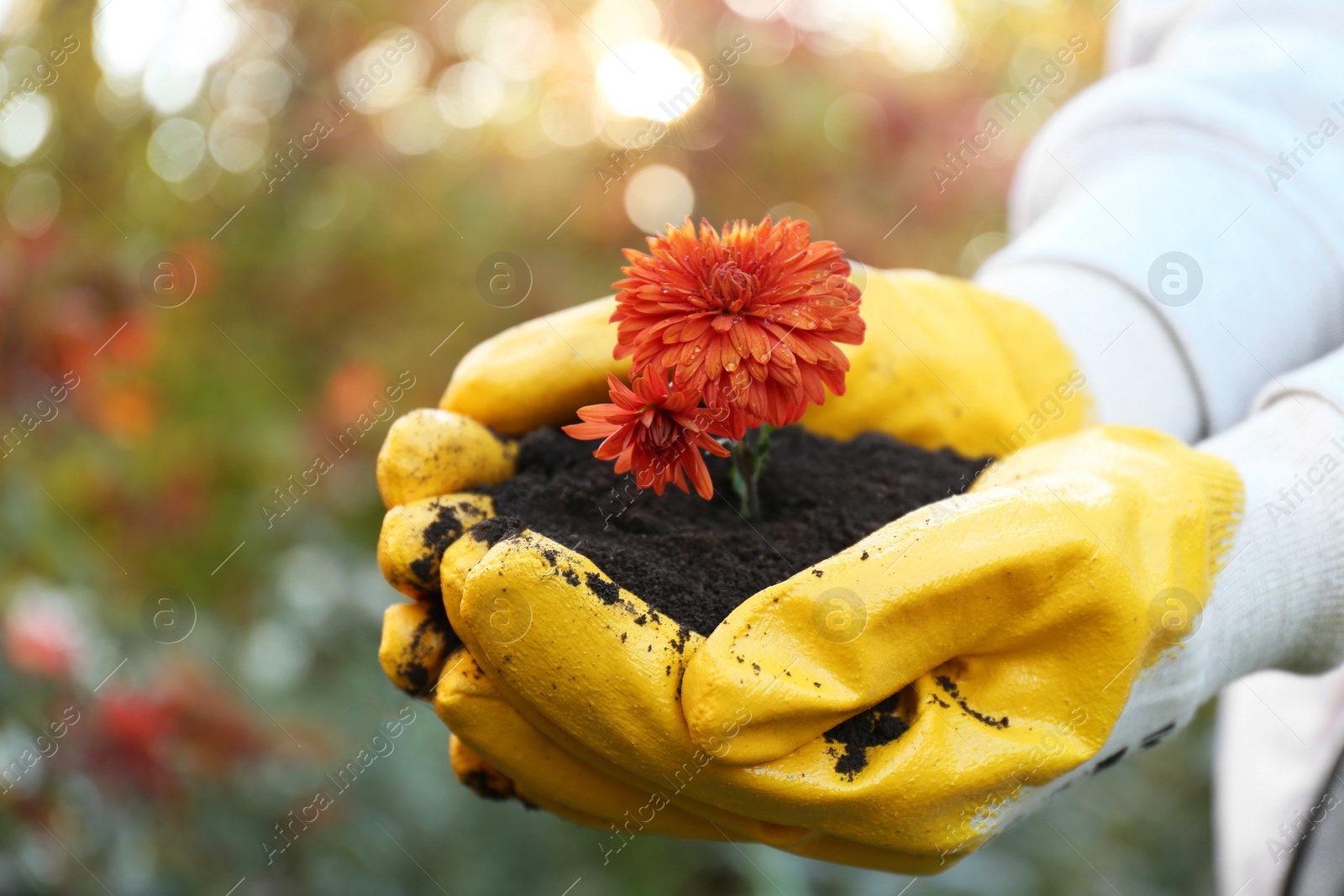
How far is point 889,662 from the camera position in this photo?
92 centimetres

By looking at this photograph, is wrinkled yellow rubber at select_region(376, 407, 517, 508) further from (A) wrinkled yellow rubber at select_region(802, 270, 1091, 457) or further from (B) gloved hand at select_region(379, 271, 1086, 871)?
(A) wrinkled yellow rubber at select_region(802, 270, 1091, 457)

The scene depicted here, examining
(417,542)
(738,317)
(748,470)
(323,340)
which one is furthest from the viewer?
(323,340)

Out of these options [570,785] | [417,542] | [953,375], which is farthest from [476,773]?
[953,375]

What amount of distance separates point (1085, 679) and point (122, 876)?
6.28ft

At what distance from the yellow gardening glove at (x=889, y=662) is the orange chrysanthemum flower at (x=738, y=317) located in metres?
0.19

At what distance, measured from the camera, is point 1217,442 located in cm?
129

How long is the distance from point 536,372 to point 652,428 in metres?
0.40

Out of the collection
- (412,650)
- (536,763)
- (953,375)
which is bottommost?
(953,375)

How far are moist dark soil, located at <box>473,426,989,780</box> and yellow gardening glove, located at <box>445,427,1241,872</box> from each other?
0.09 feet

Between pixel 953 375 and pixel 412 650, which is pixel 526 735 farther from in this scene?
pixel 953 375

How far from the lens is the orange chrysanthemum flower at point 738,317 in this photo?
33.4 inches

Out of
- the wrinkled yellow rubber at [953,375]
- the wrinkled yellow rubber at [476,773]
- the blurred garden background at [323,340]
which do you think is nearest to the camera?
the wrinkled yellow rubber at [476,773]

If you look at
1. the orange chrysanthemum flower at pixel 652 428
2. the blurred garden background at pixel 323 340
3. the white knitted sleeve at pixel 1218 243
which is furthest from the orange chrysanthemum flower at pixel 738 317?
the blurred garden background at pixel 323 340

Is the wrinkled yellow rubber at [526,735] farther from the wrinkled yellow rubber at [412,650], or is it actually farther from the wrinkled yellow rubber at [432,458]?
the wrinkled yellow rubber at [432,458]
